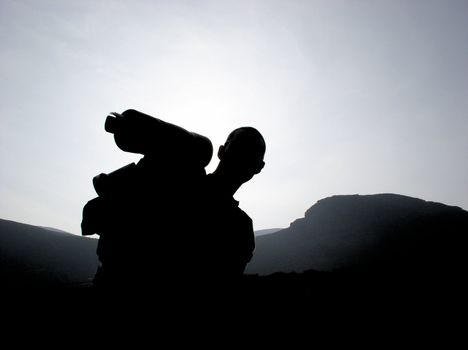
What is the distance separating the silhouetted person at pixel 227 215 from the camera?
1.51 meters

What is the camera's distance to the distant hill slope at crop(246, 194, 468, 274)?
136 ft

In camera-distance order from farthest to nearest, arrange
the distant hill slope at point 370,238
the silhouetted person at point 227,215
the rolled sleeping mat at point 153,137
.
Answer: the distant hill slope at point 370,238
the silhouetted person at point 227,215
the rolled sleeping mat at point 153,137

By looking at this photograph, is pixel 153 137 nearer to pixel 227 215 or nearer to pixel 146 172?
pixel 146 172

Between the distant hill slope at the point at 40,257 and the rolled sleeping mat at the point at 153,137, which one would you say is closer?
the rolled sleeping mat at the point at 153,137

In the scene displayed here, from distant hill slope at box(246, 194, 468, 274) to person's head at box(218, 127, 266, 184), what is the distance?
41.1 meters

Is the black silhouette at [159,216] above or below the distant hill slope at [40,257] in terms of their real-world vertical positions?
above

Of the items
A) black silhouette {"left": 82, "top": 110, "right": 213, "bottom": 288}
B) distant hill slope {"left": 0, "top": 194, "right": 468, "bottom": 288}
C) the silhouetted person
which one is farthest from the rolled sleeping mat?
distant hill slope {"left": 0, "top": 194, "right": 468, "bottom": 288}

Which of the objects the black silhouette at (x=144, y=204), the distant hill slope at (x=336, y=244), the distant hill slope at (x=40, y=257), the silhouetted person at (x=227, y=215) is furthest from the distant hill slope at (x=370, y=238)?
the black silhouette at (x=144, y=204)

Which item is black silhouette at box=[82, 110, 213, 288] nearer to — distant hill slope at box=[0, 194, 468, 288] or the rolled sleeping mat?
the rolled sleeping mat

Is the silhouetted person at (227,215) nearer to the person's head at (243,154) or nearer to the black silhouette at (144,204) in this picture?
the person's head at (243,154)

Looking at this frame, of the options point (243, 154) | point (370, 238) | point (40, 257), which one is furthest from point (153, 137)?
point (40, 257)

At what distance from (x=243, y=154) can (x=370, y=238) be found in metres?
56.6

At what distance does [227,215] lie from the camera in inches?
65.4

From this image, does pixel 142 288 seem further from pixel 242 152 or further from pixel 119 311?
pixel 242 152
